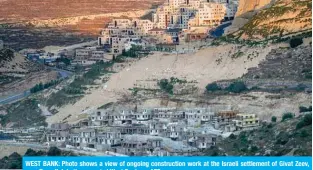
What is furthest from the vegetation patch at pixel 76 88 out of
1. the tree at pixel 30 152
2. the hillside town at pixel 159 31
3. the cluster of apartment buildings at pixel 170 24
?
the tree at pixel 30 152

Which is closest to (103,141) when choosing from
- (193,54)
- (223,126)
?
(223,126)

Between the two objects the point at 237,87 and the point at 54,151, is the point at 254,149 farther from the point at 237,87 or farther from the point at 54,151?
the point at 237,87

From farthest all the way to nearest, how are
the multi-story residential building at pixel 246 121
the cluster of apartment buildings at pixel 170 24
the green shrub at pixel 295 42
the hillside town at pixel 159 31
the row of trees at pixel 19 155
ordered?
the cluster of apartment buildings at pixel 170 24 < the hillside town at pixel 159 31 < the green shrub at pixel 295 42 < the multi-story residential building at pixel 246 121 < the row of trees at pixel 19 155

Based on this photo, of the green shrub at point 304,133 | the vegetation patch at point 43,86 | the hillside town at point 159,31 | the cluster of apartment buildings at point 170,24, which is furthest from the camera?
the cluster of apartment buildings at point 170,24

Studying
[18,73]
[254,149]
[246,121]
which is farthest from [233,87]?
[18,73]

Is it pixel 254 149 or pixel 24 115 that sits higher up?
pixel 254 149

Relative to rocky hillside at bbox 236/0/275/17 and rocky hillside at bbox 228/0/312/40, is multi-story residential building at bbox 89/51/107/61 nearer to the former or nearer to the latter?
rocky hillside at bbox 236/0/275/17

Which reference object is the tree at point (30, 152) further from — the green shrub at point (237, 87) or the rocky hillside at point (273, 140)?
the green shrub at point (237, 87)

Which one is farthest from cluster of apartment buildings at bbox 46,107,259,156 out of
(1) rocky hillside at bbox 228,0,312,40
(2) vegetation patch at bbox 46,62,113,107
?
(1) rocky hillside at bbox 228,0,312,40
